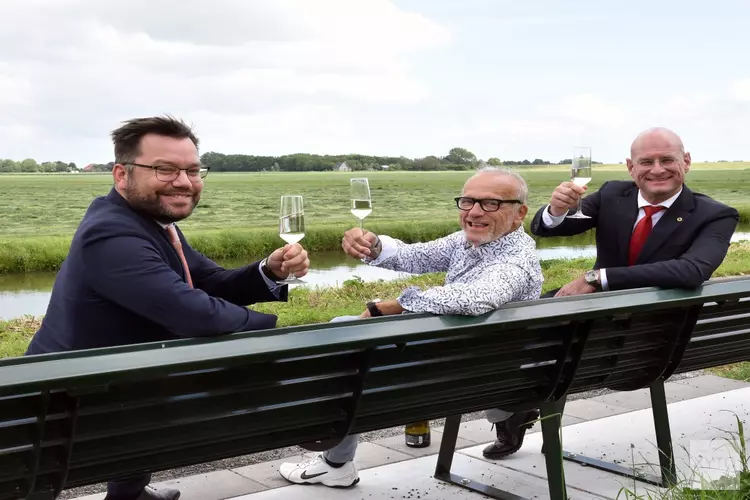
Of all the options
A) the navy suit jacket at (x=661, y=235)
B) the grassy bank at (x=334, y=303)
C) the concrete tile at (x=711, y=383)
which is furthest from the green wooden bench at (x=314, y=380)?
the grassy bank at (x=334, y=303)

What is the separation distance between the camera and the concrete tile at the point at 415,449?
15.3ft

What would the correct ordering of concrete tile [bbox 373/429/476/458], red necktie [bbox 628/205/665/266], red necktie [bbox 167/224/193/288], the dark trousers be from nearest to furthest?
1. red necktie [bbox 167/224/193/288]
2. the dark trousers
3. red necktie [bbox 628/205/665/266]
4. concrete tile [bbox 373/429/476/458]

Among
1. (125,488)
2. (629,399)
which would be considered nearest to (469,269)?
(125,488)

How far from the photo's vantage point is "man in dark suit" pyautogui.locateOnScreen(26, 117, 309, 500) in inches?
108

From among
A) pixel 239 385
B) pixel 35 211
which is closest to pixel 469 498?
pixel 239 385

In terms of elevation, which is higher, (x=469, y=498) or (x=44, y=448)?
(x=44, y=448)

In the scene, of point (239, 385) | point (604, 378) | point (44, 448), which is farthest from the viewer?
point (604, 378)

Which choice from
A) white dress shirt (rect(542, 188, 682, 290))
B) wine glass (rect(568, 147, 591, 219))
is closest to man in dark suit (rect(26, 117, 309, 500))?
wine glass (rect(568, 147, 591, 219))

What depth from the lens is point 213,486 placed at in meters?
4.09

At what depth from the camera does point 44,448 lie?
2.39 m

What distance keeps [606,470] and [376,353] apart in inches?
78.2

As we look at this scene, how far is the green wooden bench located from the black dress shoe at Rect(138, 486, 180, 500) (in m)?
0.98

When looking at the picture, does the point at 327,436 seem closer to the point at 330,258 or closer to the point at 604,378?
the point at 604,378

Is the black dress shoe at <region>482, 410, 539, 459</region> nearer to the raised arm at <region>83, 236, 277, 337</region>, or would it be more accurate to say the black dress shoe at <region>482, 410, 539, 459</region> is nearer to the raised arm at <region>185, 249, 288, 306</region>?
the raised arm at <region>185, 249, 288, 306</region>
